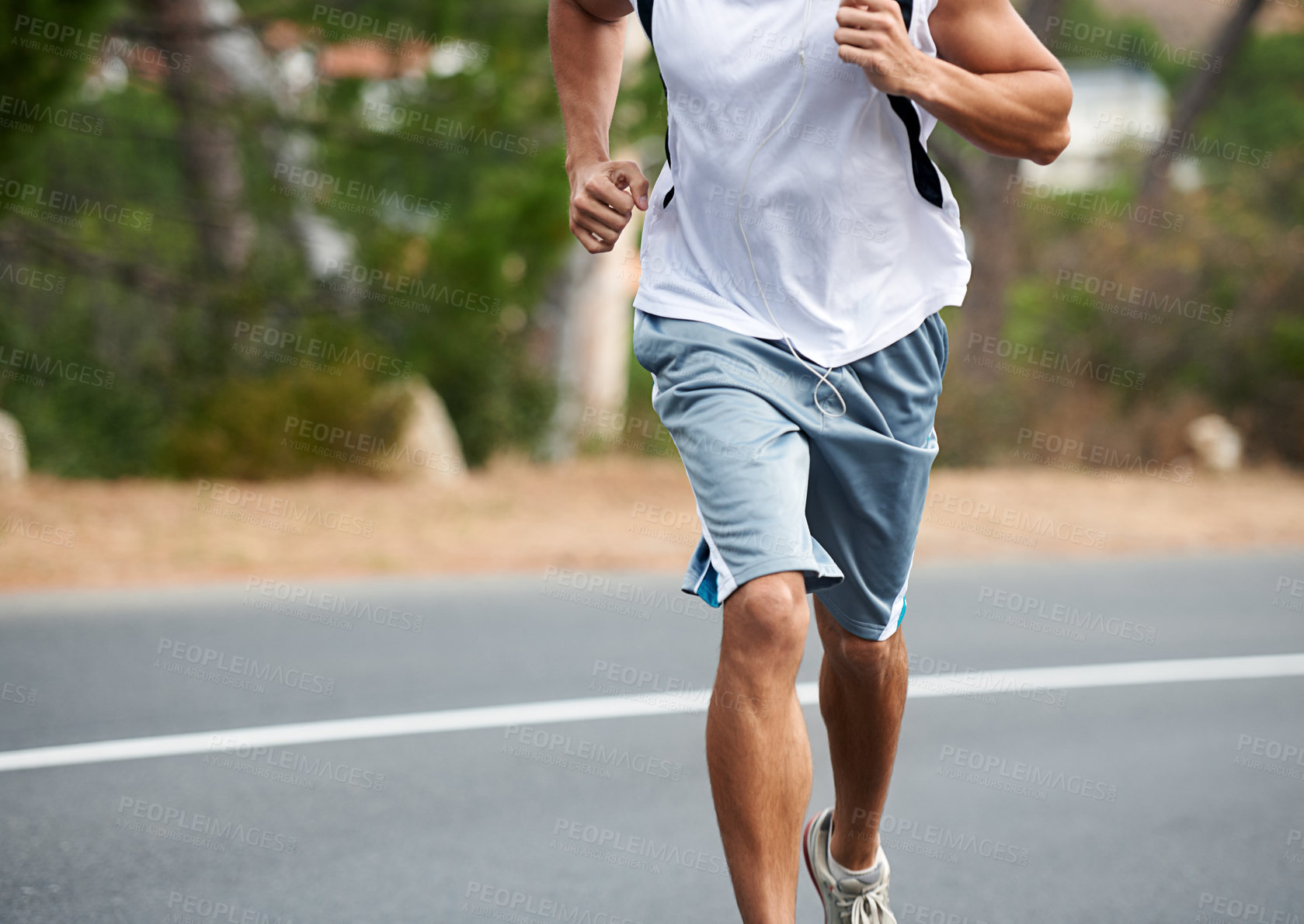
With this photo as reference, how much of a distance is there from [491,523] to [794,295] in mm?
8691

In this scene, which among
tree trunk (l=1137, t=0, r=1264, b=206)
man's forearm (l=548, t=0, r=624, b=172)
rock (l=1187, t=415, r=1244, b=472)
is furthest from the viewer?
tree trunk (l=1137, t=0, r=1264, b=206)

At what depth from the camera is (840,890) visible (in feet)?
10.8

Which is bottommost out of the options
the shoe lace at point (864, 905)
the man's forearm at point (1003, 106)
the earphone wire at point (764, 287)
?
the shoe lace at point (864, 905)

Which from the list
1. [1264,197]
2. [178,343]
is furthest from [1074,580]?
[1264,197]

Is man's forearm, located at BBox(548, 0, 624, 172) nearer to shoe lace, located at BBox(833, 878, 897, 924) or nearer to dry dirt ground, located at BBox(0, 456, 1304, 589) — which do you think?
shoe lace, located at BBox(833, 878, 897, 924)

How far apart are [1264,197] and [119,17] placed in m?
14.6

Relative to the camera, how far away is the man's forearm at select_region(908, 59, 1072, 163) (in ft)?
8.82

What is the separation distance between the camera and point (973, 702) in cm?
607

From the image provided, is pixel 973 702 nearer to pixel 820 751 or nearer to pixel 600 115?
pixel 820 751

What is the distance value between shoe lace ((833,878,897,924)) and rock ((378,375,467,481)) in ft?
33.4

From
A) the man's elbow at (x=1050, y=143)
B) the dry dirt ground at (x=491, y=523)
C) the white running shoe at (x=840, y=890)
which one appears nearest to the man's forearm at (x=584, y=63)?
the man's elbow at (x=1050, y=143)

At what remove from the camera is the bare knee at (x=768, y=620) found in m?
2.65

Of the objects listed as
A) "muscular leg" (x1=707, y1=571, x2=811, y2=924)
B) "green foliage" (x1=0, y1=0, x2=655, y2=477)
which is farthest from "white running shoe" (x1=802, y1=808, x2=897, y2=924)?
"green foliage" (x1=0, y1=0, x2=655, y2=477)

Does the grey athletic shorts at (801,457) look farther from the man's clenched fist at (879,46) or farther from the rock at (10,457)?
the rock at (10,457)
